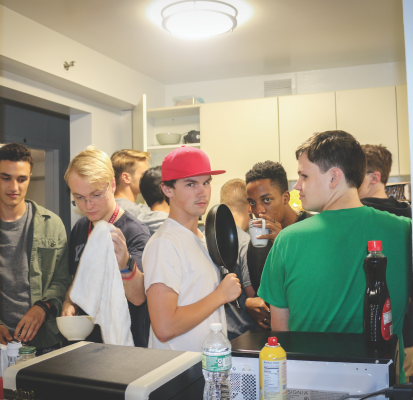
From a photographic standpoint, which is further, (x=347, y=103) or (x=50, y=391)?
(x=347, y=103)

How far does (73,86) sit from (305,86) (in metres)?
1.96

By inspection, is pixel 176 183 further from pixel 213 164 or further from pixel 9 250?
pixel 213 164

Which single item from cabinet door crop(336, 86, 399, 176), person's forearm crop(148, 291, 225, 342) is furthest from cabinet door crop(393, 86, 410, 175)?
person's forearm crop(148, 291, 225, 342)

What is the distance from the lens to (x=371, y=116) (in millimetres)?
3221

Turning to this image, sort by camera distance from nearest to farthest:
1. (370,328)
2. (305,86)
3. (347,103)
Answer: (370,328), (347,103), (305,86)

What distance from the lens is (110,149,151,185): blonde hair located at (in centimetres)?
255

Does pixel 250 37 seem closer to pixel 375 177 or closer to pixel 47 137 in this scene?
pixel 375 177

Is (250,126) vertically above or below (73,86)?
below

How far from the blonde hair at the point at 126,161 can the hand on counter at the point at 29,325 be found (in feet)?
3.04

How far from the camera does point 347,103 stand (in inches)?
129

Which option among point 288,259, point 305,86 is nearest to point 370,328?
point 288,259

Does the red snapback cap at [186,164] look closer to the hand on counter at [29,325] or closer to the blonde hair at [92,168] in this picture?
the blonde hair at [92,168]

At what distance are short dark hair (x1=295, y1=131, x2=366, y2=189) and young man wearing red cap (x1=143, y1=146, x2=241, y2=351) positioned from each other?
399 millimetres

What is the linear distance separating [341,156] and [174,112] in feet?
9.17
